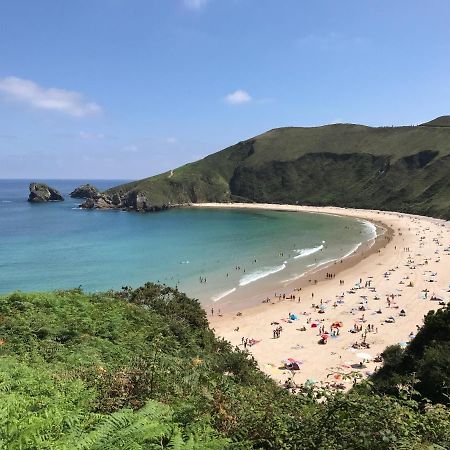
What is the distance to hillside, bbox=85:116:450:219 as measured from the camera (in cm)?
14075

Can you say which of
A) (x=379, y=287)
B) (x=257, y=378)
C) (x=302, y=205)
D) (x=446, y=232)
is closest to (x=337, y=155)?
(x=302, y=205)

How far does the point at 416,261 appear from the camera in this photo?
196ft

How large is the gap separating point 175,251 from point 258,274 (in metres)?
20.2

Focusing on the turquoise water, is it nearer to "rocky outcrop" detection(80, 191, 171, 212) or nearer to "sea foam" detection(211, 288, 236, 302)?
"sea foam" detection(211, 288, 236, 302)

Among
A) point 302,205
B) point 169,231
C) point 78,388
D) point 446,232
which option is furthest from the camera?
point 302,205

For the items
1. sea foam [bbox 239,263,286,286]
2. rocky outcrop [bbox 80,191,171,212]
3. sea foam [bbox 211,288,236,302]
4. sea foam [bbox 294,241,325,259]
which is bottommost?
sea foam [bbox 211,288,236,302]

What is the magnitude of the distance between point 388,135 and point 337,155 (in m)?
26.6

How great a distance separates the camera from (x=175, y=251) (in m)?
70.2

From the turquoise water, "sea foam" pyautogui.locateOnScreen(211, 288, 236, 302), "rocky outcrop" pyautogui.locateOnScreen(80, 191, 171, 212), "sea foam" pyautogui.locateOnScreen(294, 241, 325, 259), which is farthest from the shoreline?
"rocky outcrop" pyautogui.locateOnScreen(80, 191, 171, 212)

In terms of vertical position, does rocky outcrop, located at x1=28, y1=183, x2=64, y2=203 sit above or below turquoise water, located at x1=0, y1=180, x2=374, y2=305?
above

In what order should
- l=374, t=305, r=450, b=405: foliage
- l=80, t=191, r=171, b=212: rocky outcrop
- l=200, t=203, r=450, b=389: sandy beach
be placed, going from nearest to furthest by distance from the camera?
l=374, t=305, r=450, b=405: foliage
l=200, t=203, r=450, b=389: sandy beach
l=80, t=191, r=171, b=212: rocky outcrop

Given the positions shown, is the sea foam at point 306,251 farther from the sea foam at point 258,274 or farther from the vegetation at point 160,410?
the vegetation at point 160,410

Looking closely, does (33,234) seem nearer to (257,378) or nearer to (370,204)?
(257,378)

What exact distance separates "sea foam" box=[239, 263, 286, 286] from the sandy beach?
16.2ft
